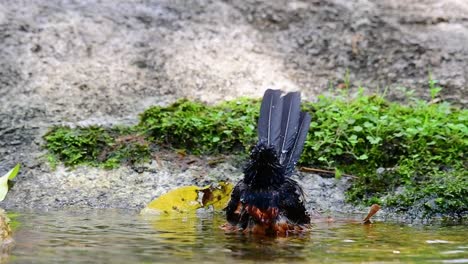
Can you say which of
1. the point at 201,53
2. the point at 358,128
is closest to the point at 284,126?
the point at 358,128

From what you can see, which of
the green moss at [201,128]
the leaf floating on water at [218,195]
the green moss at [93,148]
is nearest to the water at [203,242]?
the leaf floating on water at [218,195]

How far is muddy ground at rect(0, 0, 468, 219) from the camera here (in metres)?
7.86

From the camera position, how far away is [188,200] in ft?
18.8

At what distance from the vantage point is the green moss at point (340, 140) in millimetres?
6270

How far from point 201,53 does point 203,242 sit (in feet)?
15.6

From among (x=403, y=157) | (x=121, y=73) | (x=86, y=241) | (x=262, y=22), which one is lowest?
(x=86, y=241)

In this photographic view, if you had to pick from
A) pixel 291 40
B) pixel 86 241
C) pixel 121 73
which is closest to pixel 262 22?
pixel 291 40

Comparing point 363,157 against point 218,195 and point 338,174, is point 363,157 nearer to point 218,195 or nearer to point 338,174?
point 338,174

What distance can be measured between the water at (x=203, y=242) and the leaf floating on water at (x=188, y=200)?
232mm

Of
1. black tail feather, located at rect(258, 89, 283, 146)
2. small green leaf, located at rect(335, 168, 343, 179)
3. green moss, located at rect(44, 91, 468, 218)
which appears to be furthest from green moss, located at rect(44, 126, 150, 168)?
small green leaf, located at rect(335, 168, 343, 179)

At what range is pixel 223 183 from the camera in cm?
577

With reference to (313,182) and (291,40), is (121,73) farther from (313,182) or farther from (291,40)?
(313,182)

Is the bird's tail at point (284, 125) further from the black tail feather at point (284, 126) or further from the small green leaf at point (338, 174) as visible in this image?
the small green leaf at point (338, 174)

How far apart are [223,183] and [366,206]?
3.87ft
